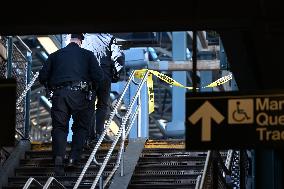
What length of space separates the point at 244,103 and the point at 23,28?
2.41 metres

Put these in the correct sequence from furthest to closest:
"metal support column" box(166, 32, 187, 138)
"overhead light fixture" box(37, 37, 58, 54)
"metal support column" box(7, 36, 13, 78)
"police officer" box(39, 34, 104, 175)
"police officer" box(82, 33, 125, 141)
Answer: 1. "metal support column" box(166, 32, 187, 138)
2. "overhead light fixture" box(37, 37, 58, 54)
3. "metal support column" box(7, 36, 13, 78)
4. "police officer" box(82, 33, 125, 141)
5. "police officer" box(39, 34, 104, 175)

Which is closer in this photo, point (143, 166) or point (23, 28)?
point (23, 28)

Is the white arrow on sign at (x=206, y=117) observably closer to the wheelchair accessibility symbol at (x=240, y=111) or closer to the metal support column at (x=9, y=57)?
the wheelchair accessibility symbol at (x=240, y=111)

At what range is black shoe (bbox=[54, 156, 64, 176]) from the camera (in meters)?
12.3

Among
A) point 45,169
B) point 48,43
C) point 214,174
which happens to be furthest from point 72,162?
point 48,43

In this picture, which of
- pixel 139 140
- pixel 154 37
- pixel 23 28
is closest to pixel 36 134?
pixel 154 37

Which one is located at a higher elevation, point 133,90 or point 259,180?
point 133,90

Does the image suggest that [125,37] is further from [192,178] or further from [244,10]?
[244,10]

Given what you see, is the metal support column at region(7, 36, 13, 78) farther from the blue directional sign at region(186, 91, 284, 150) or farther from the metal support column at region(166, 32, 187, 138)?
the metal support column at region(166, 32, 187, 138)

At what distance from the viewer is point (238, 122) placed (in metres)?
8.14

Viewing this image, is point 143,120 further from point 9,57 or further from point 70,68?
point 70,68

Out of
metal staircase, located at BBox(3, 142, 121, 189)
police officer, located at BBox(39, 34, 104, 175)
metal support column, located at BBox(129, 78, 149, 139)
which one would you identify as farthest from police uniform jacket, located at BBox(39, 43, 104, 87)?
metal support column, located at BBox(129, 78, 149, 139)

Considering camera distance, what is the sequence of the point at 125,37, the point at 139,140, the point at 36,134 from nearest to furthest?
the point at 139,140
the point at 125,37
the point at 36,134

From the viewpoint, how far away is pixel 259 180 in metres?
11.5
